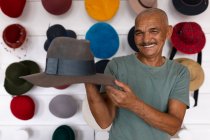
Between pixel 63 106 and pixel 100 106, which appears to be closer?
pixel 100 106

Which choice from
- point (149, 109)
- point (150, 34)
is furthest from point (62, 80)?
point (150, 34)

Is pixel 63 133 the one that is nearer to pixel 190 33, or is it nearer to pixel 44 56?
pixel 44 56

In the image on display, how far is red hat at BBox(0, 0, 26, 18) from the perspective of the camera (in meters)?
1.28

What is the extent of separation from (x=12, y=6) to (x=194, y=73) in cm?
110

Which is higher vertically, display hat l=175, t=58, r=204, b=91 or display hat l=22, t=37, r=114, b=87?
display hat l=22, t=37, r=114, b=87

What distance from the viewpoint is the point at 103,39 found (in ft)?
4.25

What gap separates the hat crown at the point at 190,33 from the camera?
1.29m

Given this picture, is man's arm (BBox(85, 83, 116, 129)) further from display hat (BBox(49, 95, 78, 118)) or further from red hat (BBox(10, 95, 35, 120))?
red hat (BBox(10, 95, 35, 120))

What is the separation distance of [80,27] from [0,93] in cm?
67

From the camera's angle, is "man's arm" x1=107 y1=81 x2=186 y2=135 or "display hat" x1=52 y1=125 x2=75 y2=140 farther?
"display hat" x1=52 y1=125 x2=75 y2=140

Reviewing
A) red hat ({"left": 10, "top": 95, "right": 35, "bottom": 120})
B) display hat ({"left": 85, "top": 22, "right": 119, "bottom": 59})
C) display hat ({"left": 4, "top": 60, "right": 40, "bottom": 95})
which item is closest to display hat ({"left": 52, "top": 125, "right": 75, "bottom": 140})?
red hat ({"left": 10, "top": 95, "right": 35, "bottom": 120})

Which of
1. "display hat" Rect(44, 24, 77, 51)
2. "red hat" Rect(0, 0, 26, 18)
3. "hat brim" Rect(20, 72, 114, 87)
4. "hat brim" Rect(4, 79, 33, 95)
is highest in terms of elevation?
"red hat" Rect(0, 0, 26, 18)

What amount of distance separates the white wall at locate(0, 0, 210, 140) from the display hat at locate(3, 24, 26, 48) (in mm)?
80

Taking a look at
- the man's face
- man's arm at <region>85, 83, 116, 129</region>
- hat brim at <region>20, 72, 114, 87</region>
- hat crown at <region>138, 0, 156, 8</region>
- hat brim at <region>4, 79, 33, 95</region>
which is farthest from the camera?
hat brim at <region>4, 79, 33, 95</region>
